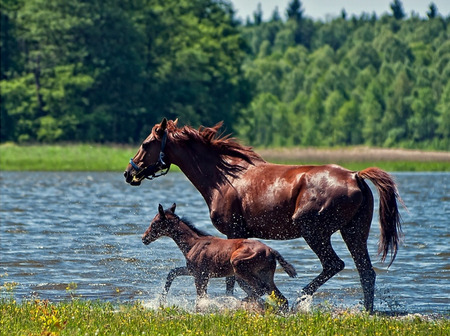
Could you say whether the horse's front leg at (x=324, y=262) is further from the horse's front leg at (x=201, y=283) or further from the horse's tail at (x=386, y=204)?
the horse's front leg at (x=201, y=283)

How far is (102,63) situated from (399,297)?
60.7 meters

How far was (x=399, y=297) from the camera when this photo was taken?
12.5 meters

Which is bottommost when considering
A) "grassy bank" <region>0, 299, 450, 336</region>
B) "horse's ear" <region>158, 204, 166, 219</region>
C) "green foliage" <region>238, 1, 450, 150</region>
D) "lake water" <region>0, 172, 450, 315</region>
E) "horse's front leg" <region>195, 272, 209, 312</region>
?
"green foliage" <region>238, 1, 450, 150</region>

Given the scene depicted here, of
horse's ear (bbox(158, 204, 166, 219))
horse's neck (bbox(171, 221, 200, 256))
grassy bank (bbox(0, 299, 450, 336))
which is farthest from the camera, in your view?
horse's ear (bbox(158, 204, 166, 219))

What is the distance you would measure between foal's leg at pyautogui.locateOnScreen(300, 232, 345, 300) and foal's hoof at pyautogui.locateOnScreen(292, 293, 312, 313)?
0.56 feet

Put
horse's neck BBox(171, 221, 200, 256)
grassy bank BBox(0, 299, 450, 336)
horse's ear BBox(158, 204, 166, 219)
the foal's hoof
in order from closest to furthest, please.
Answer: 1. grassy bank BBox(0, 299, 450, 336)
2. the foal's hoof
3. horse's neck BBox(171, 221, 200, 256)
4. horse's ear BBox(158, 204, 166, 219)

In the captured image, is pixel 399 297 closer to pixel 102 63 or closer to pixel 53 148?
pixel 53 148

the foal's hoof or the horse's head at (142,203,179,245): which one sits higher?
the horse's head at (142,203,179,245)

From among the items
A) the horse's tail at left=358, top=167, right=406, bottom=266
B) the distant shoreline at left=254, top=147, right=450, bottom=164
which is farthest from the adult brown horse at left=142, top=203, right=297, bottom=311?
the distant shoreline at left=254, top=147, right=450, bottom=164

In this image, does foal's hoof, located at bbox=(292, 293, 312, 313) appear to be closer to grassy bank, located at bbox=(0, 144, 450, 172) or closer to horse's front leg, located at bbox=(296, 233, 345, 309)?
horse's front leg, located at bbox=(296, 233, 345, 309)

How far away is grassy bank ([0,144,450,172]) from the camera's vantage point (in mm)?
51188

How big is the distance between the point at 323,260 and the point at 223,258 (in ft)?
3.95

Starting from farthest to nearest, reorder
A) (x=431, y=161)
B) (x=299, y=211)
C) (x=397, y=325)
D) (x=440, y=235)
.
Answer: (x=431, y=161) → (x=440, y=235) → (x=299, y=211) → (x=397, y=325)

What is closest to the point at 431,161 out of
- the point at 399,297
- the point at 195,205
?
the point at 195,205
